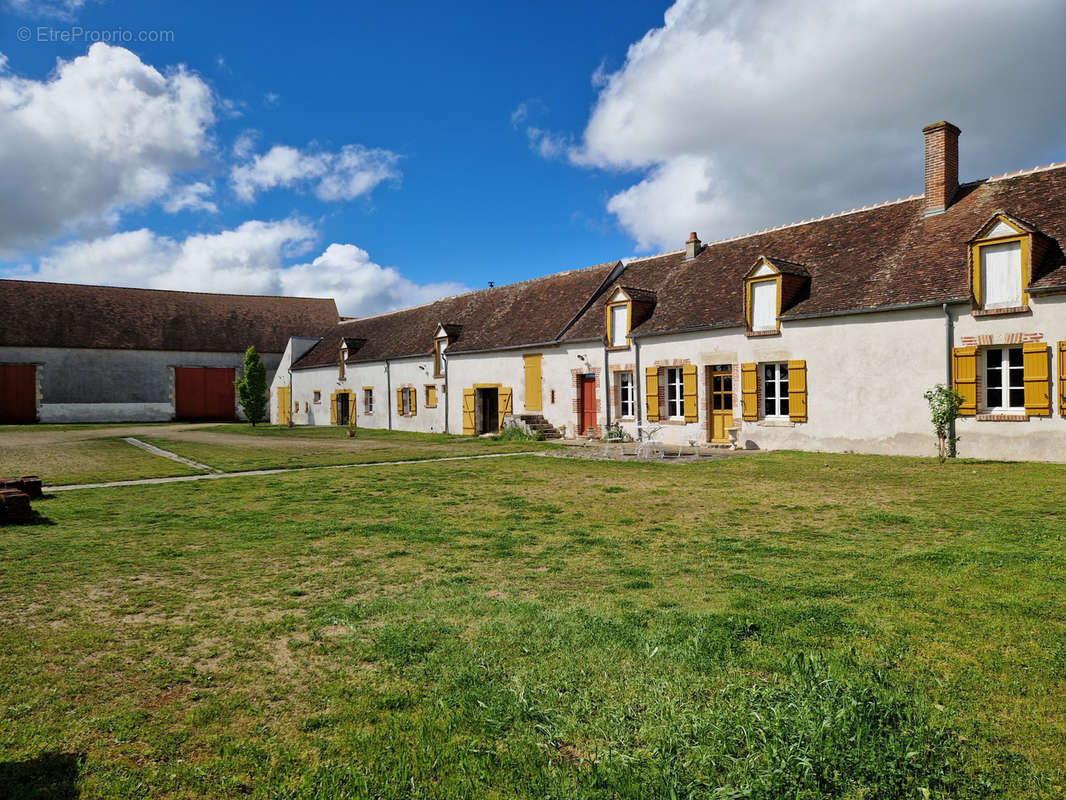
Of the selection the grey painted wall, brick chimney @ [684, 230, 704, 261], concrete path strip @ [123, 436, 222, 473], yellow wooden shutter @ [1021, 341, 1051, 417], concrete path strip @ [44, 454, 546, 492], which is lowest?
concrete path strip @ [44, 454, 546, 492]

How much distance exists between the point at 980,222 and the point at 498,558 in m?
14.0

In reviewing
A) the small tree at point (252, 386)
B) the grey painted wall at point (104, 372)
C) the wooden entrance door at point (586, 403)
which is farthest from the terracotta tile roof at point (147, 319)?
the wooden entrance door at point (586, 403)

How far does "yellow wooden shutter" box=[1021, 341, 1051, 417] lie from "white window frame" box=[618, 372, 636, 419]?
9888 millimetres

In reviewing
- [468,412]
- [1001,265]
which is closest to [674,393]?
[1001,265]

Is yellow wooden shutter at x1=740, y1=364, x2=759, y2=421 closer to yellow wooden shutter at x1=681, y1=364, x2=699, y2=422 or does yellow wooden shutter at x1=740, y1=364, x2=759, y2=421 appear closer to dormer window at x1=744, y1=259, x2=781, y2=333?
dormer window at x1=744, y1=259, x2=781, y2=333

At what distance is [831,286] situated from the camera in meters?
15.6

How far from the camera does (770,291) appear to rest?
641 inches

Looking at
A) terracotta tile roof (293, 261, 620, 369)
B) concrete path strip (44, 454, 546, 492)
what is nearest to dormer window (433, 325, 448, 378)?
terracotta tile roof (293, 261, 620, 369)

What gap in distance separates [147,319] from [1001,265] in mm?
42152

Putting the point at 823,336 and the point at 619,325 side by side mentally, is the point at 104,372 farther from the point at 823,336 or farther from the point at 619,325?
the point at 823,336

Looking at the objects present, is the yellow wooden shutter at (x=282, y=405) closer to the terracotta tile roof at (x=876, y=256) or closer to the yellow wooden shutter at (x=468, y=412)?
Answer: the yellow wooden shutter at (x=468, y=412)

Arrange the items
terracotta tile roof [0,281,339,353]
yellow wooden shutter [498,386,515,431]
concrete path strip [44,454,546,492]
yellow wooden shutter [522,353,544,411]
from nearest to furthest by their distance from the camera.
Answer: concrete path strip [44,454,546,492] → yellow wooden shutter [522,353,544,411] → yellow wooden shutter [498,386,515,431] → terracotta tile roof [0,281,339,353]

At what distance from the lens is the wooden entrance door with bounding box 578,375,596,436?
21.2 m

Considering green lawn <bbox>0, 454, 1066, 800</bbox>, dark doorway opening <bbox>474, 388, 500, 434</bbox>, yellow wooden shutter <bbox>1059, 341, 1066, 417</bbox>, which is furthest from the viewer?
dark doorway opening <bbox>474, 388, 500, 434</bbox>
